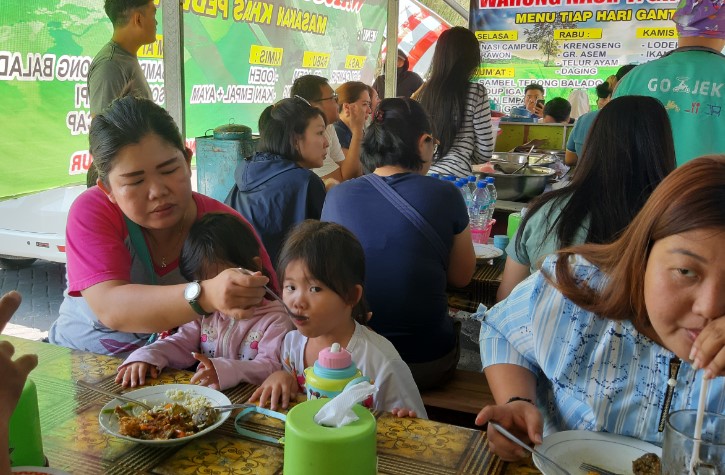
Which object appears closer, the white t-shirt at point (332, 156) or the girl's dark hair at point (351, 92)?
the white t-shirt at point (332, 156)

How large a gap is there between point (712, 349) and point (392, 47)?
549 cm

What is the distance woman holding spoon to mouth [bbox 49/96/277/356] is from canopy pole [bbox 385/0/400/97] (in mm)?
4564

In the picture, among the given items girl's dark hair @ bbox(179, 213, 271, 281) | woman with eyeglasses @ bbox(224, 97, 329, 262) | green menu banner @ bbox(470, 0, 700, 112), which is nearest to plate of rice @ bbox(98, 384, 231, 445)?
girl's dark hair @ bbox(179, 213, 271, 281)

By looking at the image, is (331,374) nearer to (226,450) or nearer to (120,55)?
(226,450)

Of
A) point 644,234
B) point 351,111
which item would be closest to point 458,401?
point 644,234

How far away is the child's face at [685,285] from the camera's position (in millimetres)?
1023

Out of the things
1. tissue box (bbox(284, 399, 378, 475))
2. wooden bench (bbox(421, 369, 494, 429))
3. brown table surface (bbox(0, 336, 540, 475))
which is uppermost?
tissue box (bbox(284, 399, 378, 475))

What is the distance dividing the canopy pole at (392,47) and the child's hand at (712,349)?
17.7ft

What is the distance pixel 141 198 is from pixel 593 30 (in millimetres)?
8270

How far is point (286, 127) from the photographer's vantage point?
3.31 meters

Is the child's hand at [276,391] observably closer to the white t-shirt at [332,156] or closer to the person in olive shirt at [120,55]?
the person in olive shirt at [120,55]

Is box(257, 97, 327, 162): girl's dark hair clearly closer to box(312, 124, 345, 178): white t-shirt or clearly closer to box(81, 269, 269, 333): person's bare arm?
box(312, 124, 345, 178): white t-shirt

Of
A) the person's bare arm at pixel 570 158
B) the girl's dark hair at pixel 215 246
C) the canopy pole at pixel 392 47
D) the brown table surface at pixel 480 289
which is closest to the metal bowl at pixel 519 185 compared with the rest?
the brown table surface at pixel 480 289

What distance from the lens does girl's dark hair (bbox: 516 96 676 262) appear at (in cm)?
208
